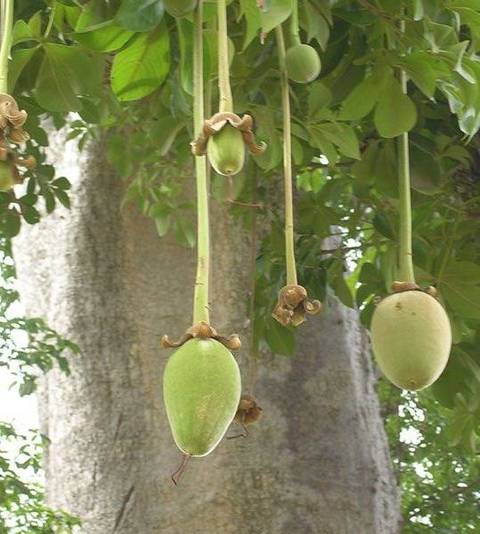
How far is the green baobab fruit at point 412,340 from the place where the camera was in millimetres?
618

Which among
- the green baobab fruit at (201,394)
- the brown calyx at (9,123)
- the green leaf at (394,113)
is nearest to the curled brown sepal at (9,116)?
the brown calyx at (9,123)

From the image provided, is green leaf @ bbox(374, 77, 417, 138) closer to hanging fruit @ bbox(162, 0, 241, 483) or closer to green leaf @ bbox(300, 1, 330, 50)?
green leaf @ bbox(300, 1, 330, 50)

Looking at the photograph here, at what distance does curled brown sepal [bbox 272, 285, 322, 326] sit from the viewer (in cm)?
63

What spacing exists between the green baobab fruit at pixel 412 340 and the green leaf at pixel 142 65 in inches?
11.1

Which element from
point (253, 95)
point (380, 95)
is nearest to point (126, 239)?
point (253, 95)

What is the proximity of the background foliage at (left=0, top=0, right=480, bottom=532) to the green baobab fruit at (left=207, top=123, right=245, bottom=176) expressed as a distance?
0.40 ft

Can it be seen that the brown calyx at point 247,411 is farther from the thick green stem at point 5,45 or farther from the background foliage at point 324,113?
the thick green stem at point 5,45

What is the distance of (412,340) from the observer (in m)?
0.62

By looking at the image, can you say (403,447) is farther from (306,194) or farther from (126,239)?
(306,194)

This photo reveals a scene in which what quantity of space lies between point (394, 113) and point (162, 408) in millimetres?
1102

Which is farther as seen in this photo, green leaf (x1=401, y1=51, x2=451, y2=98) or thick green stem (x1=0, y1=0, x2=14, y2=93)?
green leaf (x1=401, y1=51, x2=451, y2=98)

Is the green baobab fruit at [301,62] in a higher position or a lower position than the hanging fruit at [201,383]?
higher

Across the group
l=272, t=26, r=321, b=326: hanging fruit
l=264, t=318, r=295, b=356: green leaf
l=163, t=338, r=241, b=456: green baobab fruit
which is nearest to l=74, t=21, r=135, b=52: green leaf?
l=272, t=26, r=321, b=326: hanging fruit

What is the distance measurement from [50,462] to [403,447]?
1.23m
